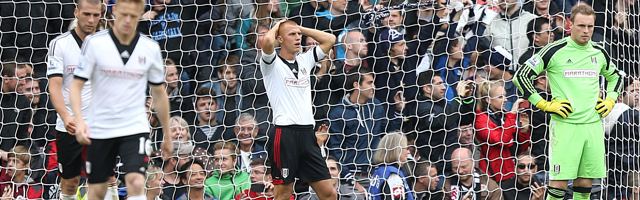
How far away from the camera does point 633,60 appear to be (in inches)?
302

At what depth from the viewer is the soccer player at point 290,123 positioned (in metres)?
6.07

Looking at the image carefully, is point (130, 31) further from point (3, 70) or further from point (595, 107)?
point (3, 70)

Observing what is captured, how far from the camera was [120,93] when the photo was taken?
185 inches

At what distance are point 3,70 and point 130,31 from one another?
432cm

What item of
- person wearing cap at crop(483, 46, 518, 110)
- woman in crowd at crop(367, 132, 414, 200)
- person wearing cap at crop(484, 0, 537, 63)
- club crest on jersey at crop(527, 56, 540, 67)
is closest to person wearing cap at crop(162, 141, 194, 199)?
woman in crowd at crop(367, 132, 414, 200)

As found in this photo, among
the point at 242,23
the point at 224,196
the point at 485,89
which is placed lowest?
the point at 224,196

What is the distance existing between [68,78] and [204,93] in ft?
9.40

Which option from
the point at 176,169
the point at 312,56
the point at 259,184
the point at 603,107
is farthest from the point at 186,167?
the point at 603,107

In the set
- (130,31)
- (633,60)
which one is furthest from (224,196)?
(633,60)

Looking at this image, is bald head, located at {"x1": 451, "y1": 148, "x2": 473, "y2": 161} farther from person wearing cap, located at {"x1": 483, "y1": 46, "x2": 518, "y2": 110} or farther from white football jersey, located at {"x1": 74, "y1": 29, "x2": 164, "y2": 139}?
white football jersey, located at {"x1": 74, "y1": 29, "x2": 164, "y2": 139}

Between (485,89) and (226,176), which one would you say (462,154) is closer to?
(485,89)

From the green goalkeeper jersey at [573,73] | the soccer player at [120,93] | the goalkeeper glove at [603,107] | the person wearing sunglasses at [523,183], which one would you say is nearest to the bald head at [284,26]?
the soccer player at [120,93]

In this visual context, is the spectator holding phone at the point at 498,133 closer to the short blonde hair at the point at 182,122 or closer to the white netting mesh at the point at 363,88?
the white netting mesh at the point at 363,88

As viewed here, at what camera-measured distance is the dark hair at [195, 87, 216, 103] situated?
27.3 feet
